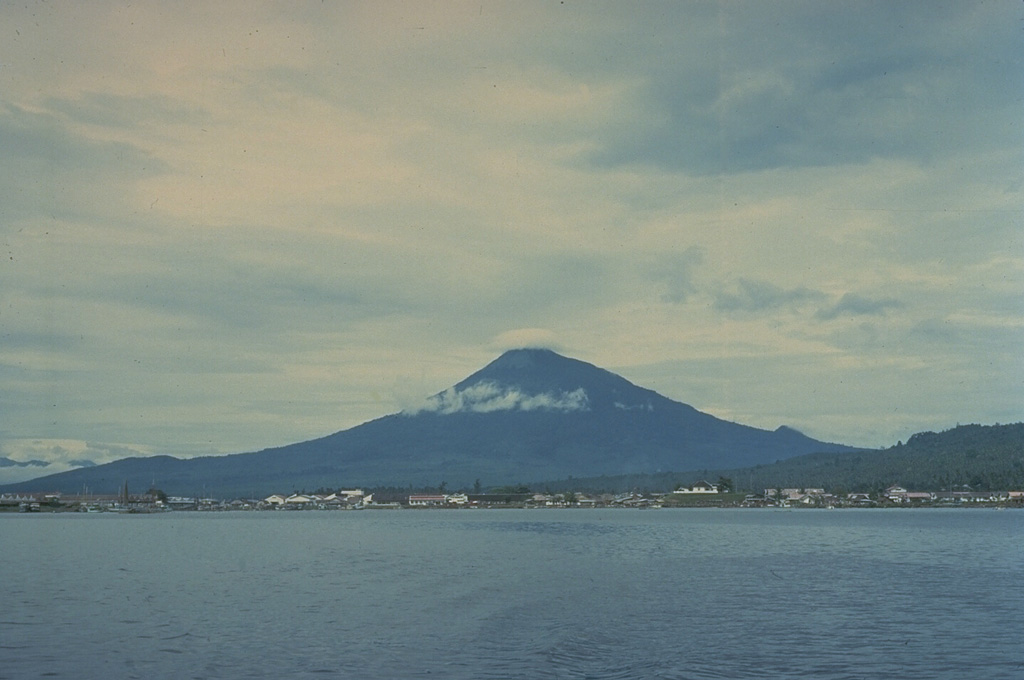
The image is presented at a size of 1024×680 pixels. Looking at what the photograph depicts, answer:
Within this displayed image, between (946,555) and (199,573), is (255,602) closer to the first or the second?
(199,573)

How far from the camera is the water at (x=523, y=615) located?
3703 centimetres

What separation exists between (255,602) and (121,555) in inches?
1906

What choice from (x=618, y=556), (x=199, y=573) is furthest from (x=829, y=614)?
(x=199, y=573)

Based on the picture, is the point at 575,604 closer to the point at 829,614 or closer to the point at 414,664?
the point at 829,614

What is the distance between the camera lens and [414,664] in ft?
123

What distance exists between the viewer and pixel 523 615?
49.8 m

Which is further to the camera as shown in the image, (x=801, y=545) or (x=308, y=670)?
(x=801, y=545)

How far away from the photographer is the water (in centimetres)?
3703

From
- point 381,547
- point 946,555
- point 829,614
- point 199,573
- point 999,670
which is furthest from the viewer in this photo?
point 381,547

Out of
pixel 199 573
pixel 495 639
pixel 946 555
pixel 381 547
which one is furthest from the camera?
pixel 381 547

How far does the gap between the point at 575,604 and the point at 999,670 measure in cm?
2276

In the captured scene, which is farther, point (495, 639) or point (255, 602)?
point (255, 602)

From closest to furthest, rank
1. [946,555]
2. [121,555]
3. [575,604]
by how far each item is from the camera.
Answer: [575,604] < [946,555] < [121,555]

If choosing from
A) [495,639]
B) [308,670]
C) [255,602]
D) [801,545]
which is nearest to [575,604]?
[495,639]
